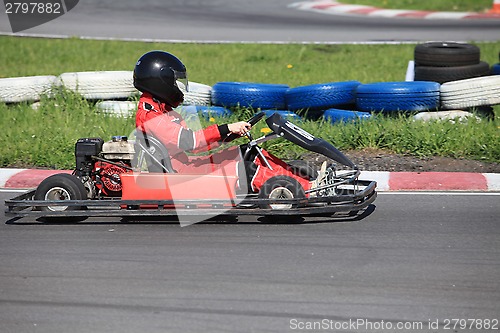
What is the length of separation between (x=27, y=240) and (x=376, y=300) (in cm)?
240

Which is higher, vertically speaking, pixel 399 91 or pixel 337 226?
pixel 399 91

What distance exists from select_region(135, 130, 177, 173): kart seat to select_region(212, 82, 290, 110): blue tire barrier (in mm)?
2511

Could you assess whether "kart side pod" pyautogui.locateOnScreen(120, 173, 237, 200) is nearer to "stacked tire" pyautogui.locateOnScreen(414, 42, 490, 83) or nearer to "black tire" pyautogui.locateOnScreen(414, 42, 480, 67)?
"stacked tire" pyautogui.locateOnScreen(414, 42, 490, 83)

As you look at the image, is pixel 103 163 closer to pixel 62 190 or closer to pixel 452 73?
pixel 62 190

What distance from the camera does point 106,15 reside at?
1636 cm

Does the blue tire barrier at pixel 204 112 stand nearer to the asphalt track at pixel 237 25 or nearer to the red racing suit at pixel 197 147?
the red racing suit at pixel 197 147

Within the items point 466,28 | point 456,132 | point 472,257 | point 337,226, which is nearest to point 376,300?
point 472,257

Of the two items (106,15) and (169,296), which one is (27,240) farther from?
(106,15)

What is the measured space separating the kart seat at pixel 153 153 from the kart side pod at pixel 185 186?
0.10 meters

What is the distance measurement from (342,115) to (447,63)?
2.28m

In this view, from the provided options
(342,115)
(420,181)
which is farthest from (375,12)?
(420,181)

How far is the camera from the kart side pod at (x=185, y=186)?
546 cm

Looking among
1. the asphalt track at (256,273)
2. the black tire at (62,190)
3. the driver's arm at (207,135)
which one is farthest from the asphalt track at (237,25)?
the asphalt track at (256,273)

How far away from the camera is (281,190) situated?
17.9 ft
